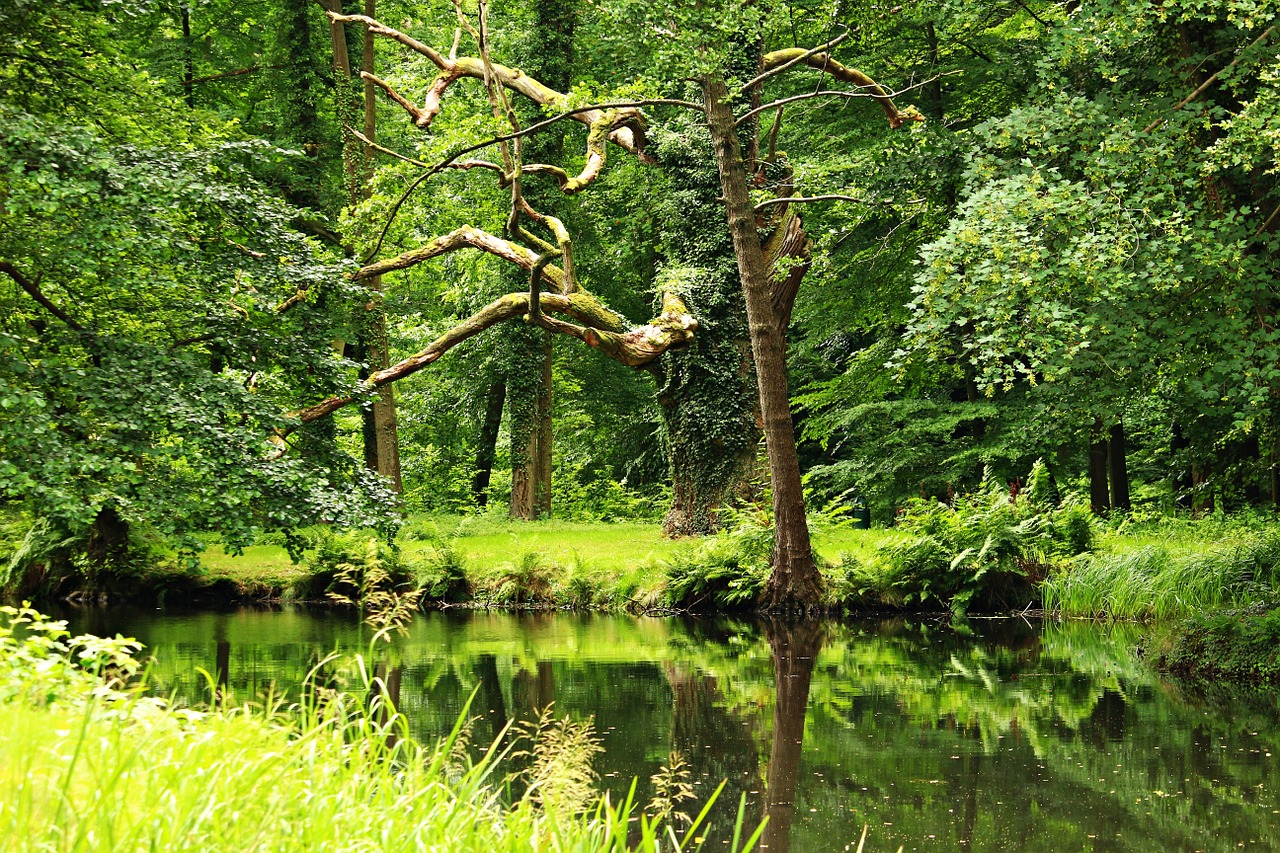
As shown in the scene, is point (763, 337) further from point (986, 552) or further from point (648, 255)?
point (648, 255)

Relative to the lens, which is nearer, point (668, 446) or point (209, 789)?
point (209, 789)

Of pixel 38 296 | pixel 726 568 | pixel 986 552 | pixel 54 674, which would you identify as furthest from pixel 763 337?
pixel 54 674

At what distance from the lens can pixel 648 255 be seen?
77.2 ft

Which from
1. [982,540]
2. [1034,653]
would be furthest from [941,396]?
[1034,653]

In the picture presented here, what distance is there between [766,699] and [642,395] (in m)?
16.3

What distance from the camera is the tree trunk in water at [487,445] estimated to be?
26.0 m

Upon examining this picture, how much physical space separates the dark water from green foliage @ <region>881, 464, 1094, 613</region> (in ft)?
1.74

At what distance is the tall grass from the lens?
37.4 feet

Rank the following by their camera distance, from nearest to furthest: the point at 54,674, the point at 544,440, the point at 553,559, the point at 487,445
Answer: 1. the point at 54,674
2. the point at 553,559
3. the point at 544,440
4. the point at 487,445

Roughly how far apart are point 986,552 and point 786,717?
236 inches

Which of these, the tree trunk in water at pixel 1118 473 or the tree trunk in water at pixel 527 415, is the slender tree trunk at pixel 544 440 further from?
the tree trunk in water at pixel 1118 473

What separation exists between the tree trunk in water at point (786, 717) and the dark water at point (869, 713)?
0.08ft

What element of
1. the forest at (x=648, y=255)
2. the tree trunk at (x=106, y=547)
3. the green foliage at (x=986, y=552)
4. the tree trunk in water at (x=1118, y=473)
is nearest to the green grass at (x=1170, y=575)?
the green foliage at (x=986, y=552)

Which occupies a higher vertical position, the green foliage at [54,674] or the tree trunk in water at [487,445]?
the tree trunk in water at [487,445]
